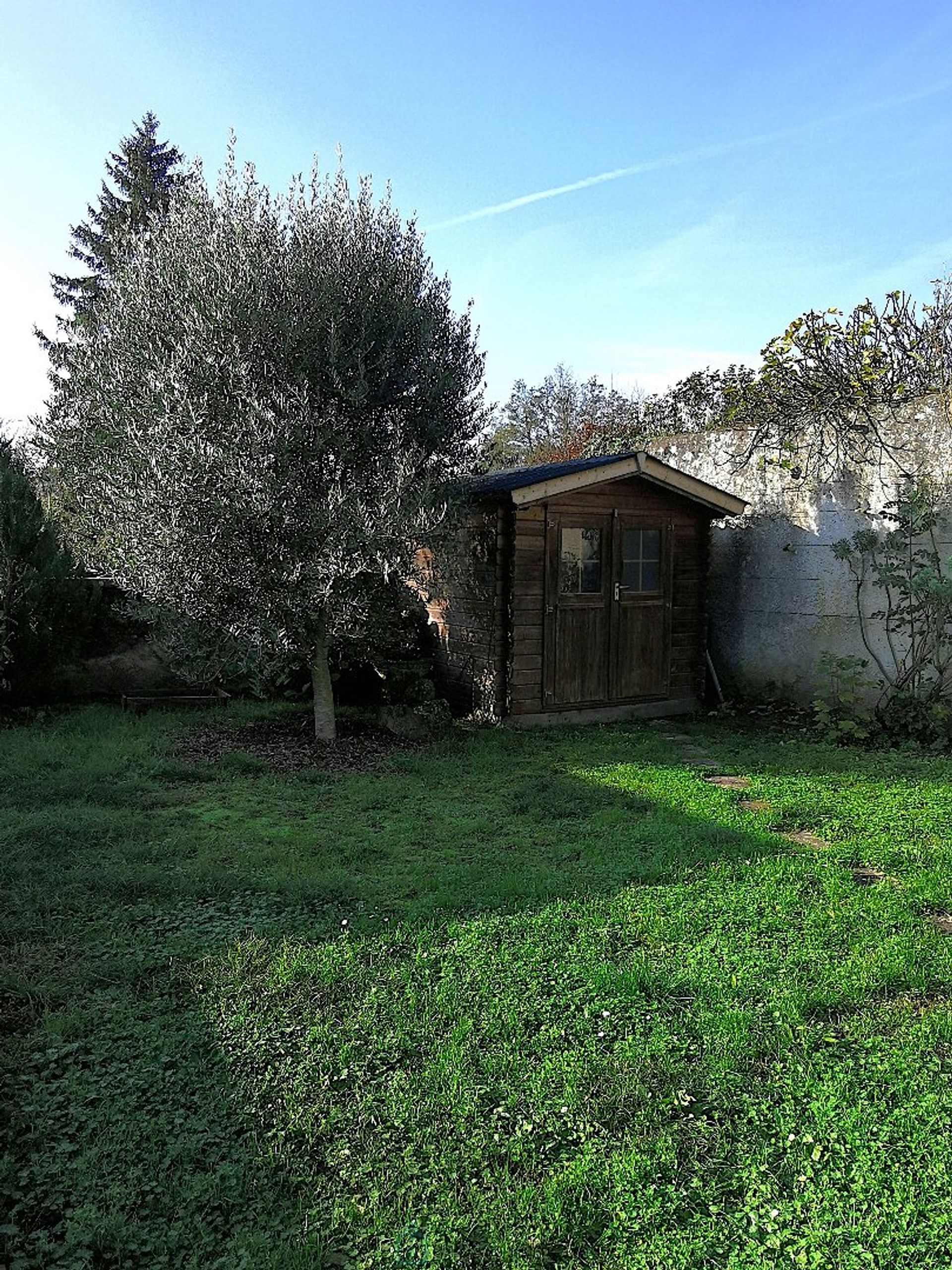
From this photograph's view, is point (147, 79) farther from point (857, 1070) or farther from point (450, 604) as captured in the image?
point (857, 1070)

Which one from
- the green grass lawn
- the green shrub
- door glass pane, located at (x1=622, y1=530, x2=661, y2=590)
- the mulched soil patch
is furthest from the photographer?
door glass pane, located at (x1=622, y1=530, x2=661, y2=590)

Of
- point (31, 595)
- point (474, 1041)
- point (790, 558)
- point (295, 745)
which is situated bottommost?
point (474, 1041)

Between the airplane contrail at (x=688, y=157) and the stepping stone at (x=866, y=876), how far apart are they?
6.04 m

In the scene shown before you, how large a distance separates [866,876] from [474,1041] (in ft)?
8.21

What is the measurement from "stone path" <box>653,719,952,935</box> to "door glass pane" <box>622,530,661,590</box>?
145 cm

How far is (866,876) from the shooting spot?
4.06 meters

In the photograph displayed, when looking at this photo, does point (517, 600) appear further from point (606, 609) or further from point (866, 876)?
point (866, 876)

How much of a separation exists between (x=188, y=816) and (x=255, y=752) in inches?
65.5

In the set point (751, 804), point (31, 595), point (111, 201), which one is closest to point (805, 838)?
point (751, 804)

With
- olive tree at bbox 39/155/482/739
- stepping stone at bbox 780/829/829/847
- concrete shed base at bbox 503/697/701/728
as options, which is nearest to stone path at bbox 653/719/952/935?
stepping stone at bbox 780/829/829/847

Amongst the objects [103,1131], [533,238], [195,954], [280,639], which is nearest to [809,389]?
[533,238]

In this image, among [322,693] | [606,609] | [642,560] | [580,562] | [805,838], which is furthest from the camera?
[642,560]

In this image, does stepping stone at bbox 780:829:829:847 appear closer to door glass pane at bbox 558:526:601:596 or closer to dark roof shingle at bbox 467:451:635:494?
door glass pane at bbox 558:526:601:596

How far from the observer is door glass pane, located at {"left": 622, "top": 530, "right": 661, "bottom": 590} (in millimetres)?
8055
